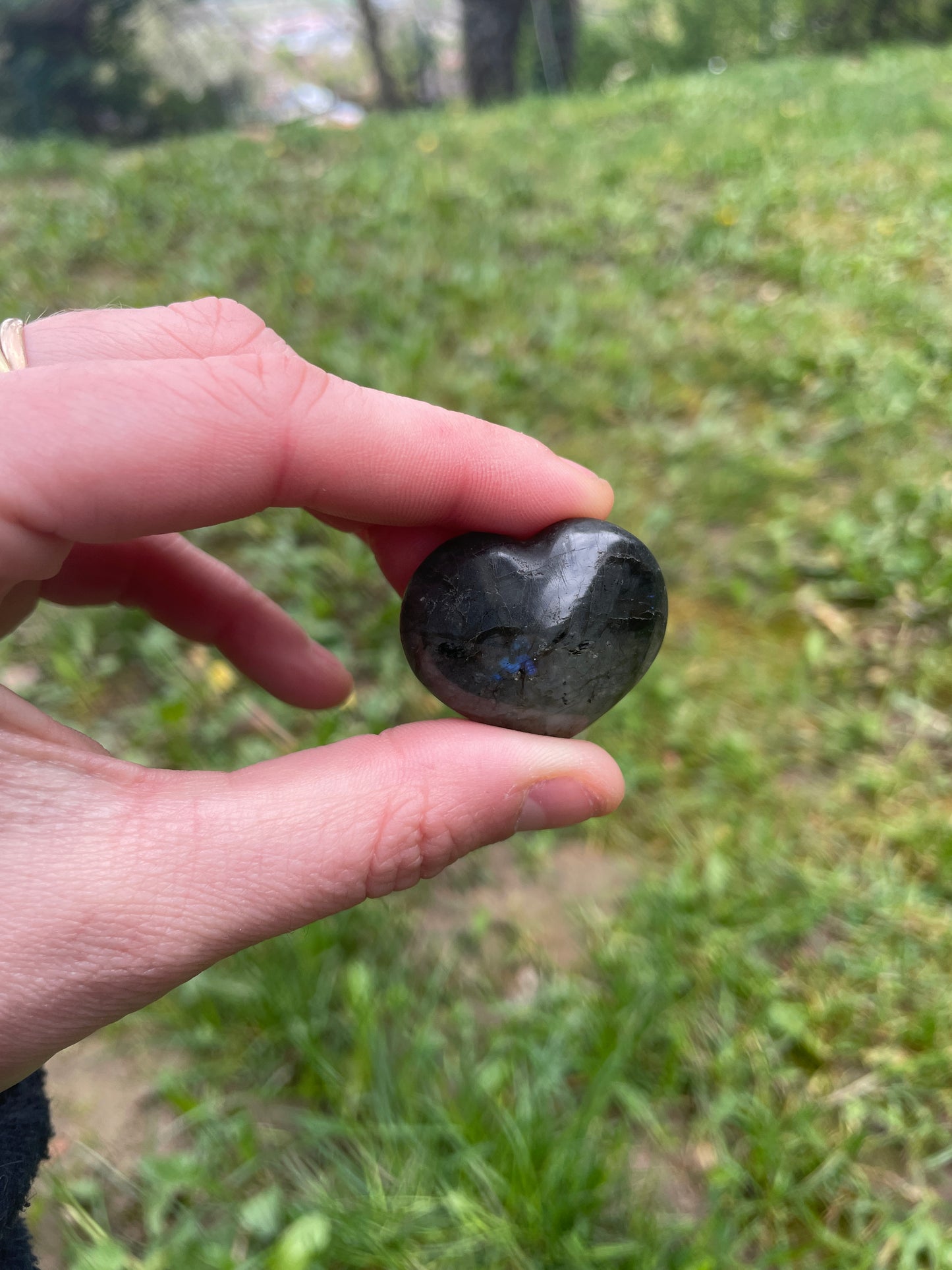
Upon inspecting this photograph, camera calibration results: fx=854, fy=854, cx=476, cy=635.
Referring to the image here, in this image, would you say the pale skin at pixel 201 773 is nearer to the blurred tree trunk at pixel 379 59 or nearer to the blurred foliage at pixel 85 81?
the blurred foliage at pixel 85 81

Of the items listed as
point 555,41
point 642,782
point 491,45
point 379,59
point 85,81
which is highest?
point 555,41

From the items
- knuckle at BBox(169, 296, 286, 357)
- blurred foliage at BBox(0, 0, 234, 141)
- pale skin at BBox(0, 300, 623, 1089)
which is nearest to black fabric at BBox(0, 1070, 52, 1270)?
pale skin at BBox(0, 300, 623, 1089)

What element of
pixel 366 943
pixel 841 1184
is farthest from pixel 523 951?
pixel 841 1184

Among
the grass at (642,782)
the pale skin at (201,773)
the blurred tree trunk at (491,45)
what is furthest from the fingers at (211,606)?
the blurred tree trunk at (491,45)

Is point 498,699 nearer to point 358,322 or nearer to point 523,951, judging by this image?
point 523,951

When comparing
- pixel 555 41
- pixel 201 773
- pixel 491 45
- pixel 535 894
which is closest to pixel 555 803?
pixel 201 773

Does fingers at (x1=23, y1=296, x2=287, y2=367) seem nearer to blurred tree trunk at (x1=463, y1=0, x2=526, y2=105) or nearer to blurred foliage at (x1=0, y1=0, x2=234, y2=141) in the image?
blurred foliage at (x1=0, y1=0, x2=234, y2=141)

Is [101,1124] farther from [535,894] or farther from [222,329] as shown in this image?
[222,329]
